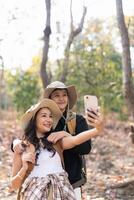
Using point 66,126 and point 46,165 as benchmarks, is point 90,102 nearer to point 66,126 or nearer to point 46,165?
point 66,126

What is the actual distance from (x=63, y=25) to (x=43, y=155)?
63.0 ft

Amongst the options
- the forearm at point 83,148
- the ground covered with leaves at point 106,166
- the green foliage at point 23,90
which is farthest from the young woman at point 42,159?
the green foliage at point 23,90

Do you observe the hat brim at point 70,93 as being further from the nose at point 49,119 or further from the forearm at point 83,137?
the forearm at point 83,137

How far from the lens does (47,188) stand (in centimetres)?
341

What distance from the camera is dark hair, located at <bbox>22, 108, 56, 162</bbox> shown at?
3.52 m

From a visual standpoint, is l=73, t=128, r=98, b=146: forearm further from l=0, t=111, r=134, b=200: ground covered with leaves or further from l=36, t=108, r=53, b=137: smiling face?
l=0, t=111, r=134, b=200: ground covered with leaves

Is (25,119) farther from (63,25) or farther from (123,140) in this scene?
(63,25)

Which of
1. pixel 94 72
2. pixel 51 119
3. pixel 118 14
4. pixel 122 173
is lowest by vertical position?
pixel 122 173

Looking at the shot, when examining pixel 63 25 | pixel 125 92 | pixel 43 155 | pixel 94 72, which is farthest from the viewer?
pixel 63 25

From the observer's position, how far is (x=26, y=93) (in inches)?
700

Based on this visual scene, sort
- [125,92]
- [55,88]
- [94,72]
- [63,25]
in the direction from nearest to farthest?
[55,88]
[125,92]
[94,72]
[63,25]

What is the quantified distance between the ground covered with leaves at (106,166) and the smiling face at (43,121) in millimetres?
3592

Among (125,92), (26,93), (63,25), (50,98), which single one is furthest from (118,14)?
(63,25)

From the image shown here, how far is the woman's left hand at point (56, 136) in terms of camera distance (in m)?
3.53
